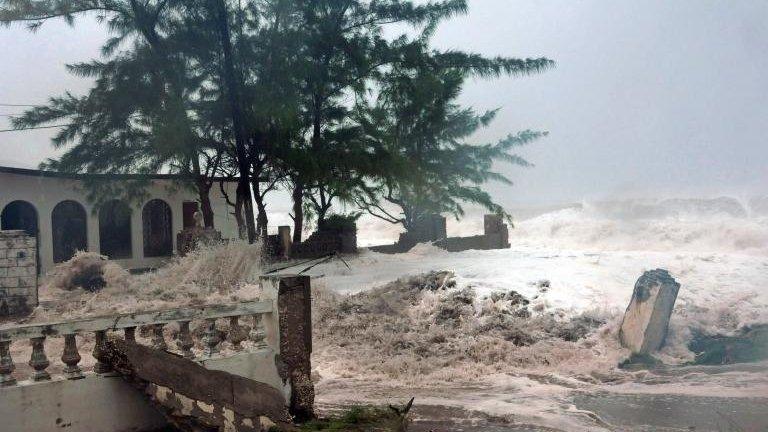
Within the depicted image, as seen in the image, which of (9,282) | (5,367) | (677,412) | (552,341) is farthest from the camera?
(9,282)

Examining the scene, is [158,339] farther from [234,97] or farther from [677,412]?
[234,97]

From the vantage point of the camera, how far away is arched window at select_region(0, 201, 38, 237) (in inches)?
724

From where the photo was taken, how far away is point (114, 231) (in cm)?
2028

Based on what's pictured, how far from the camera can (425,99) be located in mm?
16578

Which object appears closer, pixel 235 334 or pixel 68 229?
pixel 235 334

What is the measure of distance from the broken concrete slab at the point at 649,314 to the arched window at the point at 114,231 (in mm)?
15298

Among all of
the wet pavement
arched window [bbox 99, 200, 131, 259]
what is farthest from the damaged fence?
arched window [bbox 99, 200, 131, 259]

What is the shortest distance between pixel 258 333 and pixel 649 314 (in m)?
5.09

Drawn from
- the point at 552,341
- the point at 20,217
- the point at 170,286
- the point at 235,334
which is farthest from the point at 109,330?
the point at 20,217

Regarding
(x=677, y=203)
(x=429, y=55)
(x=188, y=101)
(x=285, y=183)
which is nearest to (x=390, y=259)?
(x=285, y=183)

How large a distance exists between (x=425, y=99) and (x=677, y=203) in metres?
15.1

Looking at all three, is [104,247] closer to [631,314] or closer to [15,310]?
[15,310]

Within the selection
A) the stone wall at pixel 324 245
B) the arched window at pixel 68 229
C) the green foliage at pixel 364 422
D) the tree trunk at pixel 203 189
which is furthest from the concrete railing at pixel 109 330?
the arched window at pixel 68 229

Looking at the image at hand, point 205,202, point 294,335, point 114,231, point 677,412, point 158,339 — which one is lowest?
point 677,412
